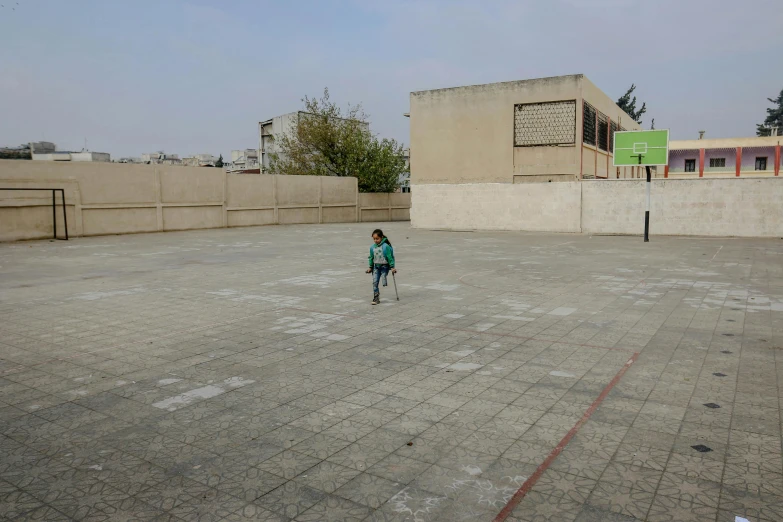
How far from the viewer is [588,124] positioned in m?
29.5

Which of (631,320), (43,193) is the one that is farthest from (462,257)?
(43,193)

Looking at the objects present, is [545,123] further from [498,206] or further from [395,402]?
[395,402]

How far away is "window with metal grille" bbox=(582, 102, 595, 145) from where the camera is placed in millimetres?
28434

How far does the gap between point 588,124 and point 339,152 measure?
1963cm

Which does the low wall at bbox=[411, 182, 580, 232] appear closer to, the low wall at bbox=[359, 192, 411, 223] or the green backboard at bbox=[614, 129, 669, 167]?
the green backboard at bbox=[614, 129, 669, 167]

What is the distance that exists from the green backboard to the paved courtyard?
13776 millimetres

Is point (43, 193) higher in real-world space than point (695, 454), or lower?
higher

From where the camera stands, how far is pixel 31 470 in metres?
4.17

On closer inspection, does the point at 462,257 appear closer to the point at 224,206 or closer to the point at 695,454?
the point at 695,454

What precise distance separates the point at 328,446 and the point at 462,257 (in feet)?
43.9

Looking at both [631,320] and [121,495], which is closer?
[121,495]

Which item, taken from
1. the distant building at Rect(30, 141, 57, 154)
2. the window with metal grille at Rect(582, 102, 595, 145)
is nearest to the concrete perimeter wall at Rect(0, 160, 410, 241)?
the window with metal grille at Rect(582, 102, 595, 145)

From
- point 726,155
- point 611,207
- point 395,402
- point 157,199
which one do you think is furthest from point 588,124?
point 395,402

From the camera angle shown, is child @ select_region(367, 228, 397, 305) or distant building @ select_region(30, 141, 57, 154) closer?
child @ select_region(367, 228, 397, 305)
